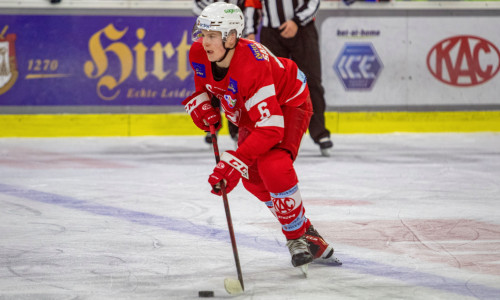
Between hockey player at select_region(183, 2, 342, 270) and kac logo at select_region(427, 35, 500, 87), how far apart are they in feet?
16.8

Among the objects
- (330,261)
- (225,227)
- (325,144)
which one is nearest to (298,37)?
(325,144)

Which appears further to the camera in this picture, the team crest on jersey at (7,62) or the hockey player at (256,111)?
the team crest on jersey at (7,62)

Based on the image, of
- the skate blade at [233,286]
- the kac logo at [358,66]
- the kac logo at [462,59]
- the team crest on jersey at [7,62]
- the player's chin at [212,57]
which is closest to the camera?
the skate blade at [233,286]

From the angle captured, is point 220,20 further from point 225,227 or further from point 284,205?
point 225,227

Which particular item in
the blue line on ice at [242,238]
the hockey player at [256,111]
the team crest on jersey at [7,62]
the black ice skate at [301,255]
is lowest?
the team crest on jersey at [7,62]

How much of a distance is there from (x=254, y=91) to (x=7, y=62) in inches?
205

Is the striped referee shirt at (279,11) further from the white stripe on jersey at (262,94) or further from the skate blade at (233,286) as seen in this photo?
the skate blade at (233,286)

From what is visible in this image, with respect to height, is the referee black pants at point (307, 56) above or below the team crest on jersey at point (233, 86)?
below

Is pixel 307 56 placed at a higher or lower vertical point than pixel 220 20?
lower

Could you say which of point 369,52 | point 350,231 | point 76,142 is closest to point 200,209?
point 350,231

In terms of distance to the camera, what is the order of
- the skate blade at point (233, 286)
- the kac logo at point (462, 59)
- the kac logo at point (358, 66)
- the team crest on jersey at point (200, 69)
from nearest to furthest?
the skate blade at point (233, 286) < the team crest on jersey at point (200, 69) < the kac logo at point (358, 66) < the kac logo at point (462, 59)

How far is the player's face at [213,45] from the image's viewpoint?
2.88 m

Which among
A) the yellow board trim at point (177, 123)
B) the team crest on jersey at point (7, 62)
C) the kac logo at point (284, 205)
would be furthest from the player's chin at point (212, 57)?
the team crest on jersey at point (7, 62)

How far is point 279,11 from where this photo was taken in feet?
21.4
